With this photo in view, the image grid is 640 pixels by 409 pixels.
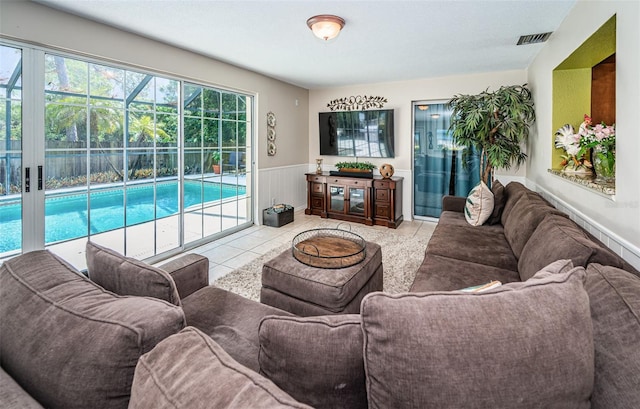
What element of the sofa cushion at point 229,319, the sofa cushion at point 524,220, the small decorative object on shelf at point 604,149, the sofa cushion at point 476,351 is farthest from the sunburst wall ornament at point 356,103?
the sofa cushion at point 476,351

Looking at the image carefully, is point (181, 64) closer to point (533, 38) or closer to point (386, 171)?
point (386, 171)

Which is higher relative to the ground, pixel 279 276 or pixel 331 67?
pixel 331 67

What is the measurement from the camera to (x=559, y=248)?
61.7 inches

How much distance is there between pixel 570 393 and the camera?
68 centimetres

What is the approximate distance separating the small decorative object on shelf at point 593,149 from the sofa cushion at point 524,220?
36 centimetres

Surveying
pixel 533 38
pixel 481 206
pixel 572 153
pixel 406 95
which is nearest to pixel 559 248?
pixel 572 153

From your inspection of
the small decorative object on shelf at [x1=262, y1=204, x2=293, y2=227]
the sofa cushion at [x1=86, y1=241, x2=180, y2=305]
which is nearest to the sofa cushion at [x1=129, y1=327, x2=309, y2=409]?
the sofa cushion at [x1=86, y1=241, x2=180, y2=305]

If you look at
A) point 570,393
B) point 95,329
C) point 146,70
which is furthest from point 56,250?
point 570,393

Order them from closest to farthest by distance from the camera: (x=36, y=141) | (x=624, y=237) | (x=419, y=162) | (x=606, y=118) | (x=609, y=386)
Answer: (x=609, y=386)
(x=624, y=237)
(x=36, y=141)
(x=606, y=118)
(x=419, y=162)

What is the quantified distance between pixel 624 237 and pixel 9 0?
14.2ft

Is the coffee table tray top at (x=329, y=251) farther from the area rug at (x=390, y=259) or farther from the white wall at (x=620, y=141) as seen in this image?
the white wall at (x=620, y=141)

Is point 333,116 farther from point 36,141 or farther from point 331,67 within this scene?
point 36,141

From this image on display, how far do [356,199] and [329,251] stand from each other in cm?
321

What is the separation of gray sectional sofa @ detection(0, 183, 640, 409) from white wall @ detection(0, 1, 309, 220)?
2.50 m
